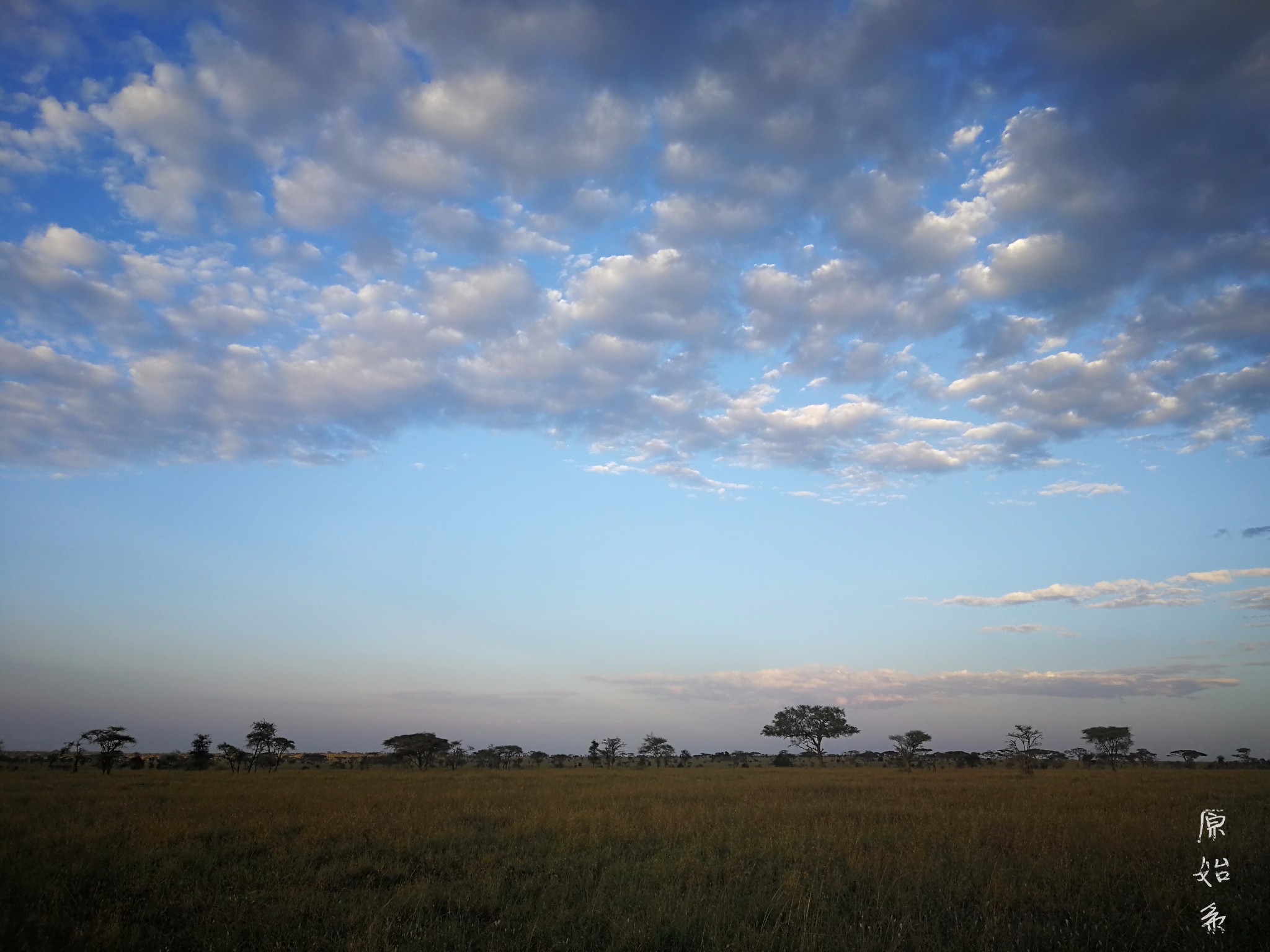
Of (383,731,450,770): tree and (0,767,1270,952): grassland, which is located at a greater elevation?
(0,767,1270,952): grassland

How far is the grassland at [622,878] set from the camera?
6.54 metres

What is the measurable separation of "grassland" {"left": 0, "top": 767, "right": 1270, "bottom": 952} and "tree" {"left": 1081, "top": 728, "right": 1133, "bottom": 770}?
6275 centimetres

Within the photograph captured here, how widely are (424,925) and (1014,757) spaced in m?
75.6

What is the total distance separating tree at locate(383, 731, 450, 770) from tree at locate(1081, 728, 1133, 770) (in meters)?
66.3

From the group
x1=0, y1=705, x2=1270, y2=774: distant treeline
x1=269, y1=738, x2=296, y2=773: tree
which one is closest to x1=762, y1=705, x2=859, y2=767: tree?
x1=0, y1=705, x2=1270, y2=774: distant treeline

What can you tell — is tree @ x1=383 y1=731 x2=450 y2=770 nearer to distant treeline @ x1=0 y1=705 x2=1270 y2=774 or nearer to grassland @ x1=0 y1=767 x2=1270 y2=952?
distant treeline @ x1=0 y1=705 x2=1270 y2=774

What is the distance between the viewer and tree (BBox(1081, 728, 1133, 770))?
66875 millimetres

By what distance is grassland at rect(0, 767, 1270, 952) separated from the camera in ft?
21.4

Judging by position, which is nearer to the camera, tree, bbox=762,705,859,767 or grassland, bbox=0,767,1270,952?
grassland, bbox=0,767,1270,952

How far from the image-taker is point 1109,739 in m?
67.0

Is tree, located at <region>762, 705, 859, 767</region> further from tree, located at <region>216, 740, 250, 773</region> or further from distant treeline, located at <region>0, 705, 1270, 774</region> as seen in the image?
tree, located at <region>216, 740, 250, 773</region>

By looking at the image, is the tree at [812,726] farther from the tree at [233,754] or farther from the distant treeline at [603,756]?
the tree at [233,754]

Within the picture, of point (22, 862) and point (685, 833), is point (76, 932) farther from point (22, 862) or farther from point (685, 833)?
point (685, 833)

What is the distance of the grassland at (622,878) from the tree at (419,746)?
49.3 meters
